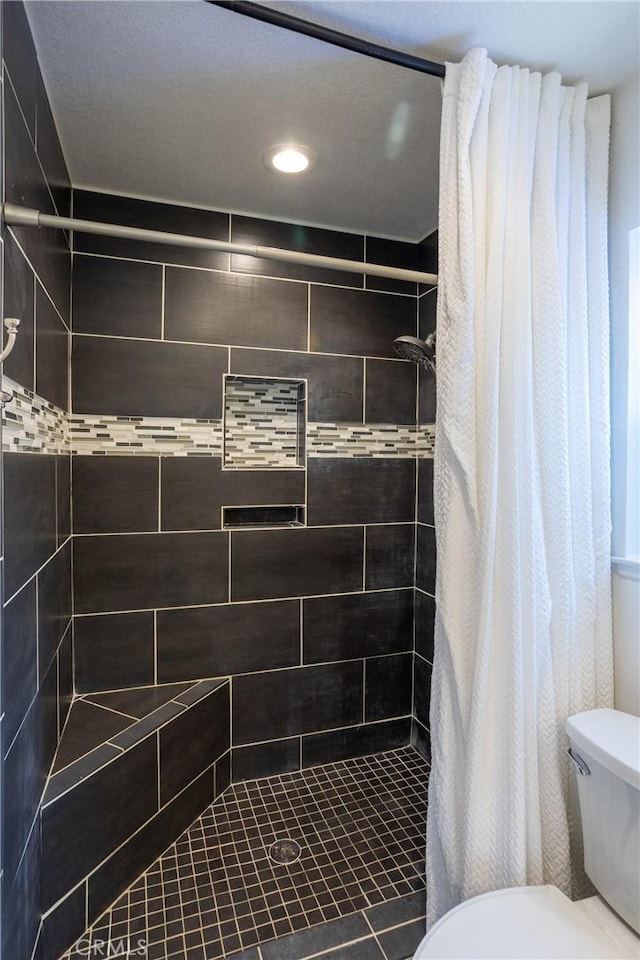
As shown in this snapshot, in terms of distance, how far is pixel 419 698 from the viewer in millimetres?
2342

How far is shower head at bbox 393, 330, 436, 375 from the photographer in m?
1.92

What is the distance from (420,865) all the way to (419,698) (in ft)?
2.45

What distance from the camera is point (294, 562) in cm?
220

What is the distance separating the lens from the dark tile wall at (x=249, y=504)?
1.95 meters

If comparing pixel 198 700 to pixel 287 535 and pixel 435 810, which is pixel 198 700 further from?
pixel 435 810

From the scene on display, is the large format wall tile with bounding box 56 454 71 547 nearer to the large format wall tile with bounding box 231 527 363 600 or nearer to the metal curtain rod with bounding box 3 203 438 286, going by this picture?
the large format wall tile with bounding box 231 527 363 600

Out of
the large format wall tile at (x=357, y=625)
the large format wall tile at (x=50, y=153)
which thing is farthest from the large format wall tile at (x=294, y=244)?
the large format wall tile at (x=357, y=625)

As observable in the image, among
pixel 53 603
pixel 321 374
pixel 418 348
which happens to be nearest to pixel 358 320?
pixel 321 374

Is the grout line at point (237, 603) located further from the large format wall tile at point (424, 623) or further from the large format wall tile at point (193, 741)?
the large format wall tile at point (193, 741)

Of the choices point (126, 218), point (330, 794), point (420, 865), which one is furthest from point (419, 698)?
point (126, 218)

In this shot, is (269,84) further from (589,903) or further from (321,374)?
(589,903)

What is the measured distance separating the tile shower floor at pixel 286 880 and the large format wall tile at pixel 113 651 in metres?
0.61

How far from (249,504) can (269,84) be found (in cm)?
147

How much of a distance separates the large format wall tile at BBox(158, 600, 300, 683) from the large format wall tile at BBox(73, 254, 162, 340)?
1185mm
